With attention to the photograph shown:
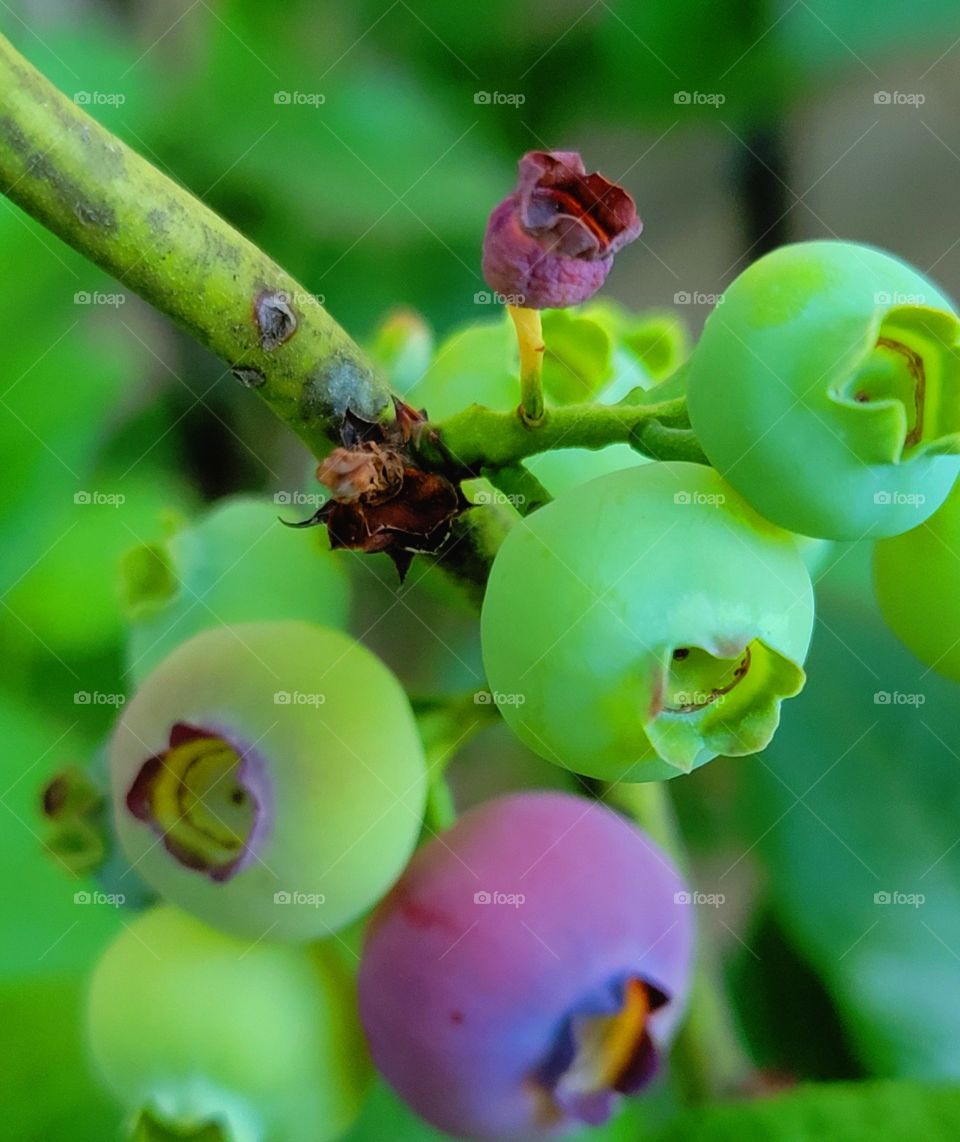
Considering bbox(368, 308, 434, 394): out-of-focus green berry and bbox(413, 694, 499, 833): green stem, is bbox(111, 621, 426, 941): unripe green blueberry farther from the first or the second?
bbox(368, 308, 434, 394): out-of-focus green berry

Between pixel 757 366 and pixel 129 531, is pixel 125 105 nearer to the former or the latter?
pixel 129 531

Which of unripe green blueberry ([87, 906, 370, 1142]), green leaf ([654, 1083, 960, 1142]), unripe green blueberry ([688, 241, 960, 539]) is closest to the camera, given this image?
unripe green blueberry ([688, 241, 960, 539])

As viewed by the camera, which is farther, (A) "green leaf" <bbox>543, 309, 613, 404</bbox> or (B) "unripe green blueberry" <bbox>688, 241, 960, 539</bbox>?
(A) "green leaf" <bbox>543, 309, 613, 404</bbox>

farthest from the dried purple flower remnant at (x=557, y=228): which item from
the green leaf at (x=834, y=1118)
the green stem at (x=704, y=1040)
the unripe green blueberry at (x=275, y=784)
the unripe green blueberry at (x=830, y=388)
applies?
the green leaf at (x=834, y=1118)

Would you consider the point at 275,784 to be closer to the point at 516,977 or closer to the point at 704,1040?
the point at 516,977

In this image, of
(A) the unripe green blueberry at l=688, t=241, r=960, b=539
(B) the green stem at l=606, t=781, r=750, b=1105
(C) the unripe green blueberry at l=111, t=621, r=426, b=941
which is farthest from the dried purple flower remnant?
(B) the green stem at l=606, t=781, r=750, b=1105

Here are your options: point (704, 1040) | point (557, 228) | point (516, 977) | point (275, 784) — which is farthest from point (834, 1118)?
point (557, 228)
